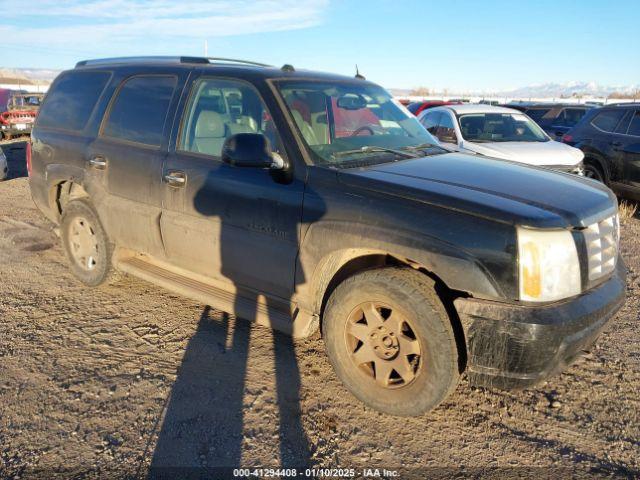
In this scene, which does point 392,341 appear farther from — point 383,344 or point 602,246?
point 602,246

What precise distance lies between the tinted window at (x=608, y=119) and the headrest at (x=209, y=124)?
7494mm

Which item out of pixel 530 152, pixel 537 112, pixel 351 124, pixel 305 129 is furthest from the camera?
pixel 537 112

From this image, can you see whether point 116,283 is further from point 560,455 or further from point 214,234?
point 560,455

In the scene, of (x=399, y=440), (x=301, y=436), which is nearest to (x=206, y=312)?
(x=301, y=436)

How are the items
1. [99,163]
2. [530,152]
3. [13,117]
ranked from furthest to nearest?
[13,117]
[530,152]
[99,163]

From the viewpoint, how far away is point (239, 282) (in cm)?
353

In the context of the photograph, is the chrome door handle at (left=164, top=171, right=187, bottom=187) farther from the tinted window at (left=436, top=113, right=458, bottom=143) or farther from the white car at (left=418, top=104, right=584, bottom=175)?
the tinted window at (left=436, top=113, right=458, bottom=143)

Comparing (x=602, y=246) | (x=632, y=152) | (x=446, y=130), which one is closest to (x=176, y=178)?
(x=602, y=246)

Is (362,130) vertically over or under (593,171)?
over

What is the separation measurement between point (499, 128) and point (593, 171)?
1827 millimetres

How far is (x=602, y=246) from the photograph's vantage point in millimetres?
2852

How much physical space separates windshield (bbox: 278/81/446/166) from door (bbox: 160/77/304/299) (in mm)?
258

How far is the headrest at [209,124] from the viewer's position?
3639 mm

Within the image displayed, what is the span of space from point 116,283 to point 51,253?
1.38 metres
